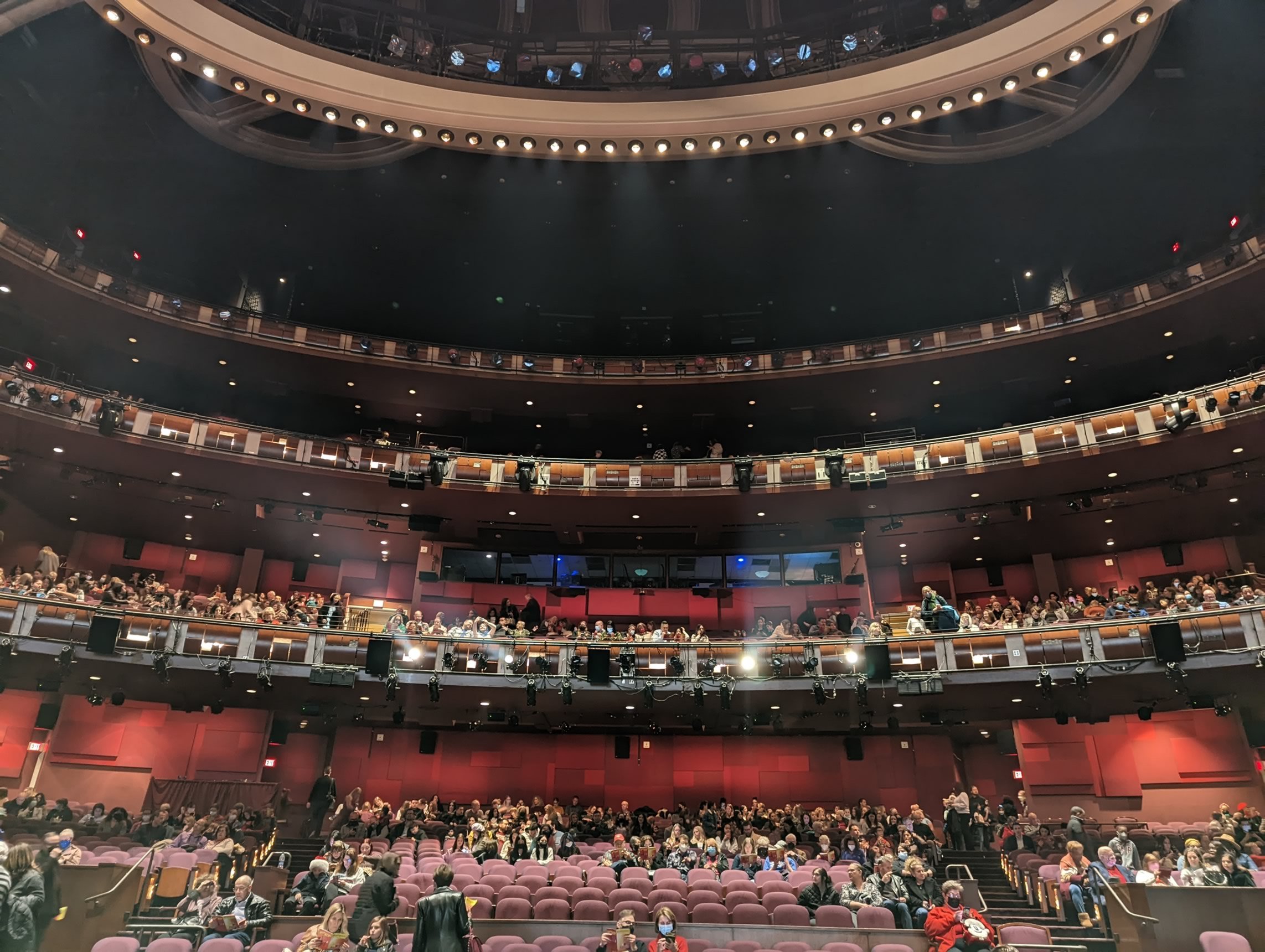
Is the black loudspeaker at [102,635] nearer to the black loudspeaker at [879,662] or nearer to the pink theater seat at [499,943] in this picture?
the pink theater seat at [499,943]

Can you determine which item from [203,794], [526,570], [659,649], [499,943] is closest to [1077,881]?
[499,943]

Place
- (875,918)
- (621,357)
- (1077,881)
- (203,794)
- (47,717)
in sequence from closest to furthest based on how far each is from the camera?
(875,918) → (1077,881) → (47,717) → (203,794) → (621,357)

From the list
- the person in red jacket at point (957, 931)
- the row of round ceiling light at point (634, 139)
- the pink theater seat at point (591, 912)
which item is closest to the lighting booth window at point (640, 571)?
the row of round ceiling light at point (634, 139)

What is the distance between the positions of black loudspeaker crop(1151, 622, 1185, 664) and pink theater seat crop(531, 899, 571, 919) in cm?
1061

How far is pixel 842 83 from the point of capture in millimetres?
14625

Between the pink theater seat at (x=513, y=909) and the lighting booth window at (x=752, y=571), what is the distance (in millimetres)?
14081

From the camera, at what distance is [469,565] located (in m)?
22.2

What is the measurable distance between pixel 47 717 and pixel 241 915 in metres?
13.4

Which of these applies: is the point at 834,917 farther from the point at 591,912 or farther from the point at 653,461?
the point at 653,461

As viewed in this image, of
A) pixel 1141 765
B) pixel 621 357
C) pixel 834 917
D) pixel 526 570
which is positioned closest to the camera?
pixel 834 917

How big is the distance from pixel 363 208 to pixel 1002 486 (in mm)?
17026

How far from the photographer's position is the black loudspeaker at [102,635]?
45.2 ft

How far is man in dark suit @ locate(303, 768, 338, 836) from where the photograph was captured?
14.7m

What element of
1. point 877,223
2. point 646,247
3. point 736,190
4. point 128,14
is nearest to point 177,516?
point 128,14
